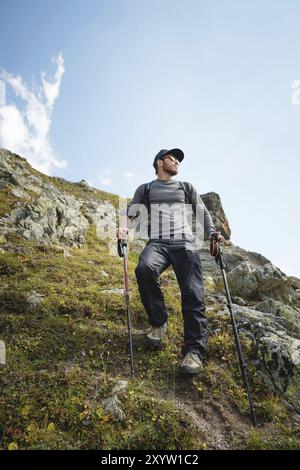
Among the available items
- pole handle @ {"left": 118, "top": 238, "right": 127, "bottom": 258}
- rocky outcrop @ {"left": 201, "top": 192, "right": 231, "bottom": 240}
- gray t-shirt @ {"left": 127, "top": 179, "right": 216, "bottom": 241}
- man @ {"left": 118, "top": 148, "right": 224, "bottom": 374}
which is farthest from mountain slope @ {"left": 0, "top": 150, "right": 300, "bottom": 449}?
rocky outcrop @ {"left": 201, "top": 192, "right": 231, "bottom": 240}

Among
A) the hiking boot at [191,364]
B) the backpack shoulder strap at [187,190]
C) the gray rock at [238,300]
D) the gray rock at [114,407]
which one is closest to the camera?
the gray rock at [114,407]

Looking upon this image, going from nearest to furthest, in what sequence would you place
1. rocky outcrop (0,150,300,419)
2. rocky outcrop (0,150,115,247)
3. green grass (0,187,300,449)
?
green grass (0,187,300,449), rocky outcrop (0,150,300,419), rocky outcrop (0,150,115,247)

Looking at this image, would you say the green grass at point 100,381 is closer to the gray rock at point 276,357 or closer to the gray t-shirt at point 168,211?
the gray rock at point 276,357

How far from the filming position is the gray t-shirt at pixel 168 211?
288 inches

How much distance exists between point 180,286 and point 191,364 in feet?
5.18

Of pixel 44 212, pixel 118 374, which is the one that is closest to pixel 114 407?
pixel 118 374

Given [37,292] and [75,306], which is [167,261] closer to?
[75,306]

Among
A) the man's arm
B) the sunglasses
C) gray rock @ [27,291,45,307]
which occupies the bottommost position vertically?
gray rock @ [27,291,45,307]

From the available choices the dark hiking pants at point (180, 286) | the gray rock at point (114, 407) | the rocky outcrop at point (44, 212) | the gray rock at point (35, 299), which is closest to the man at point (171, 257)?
the dark hiking pants at point (180, 286)

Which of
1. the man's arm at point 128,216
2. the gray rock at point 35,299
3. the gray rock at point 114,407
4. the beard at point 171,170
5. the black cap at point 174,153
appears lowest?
the gray rock at point 114,407

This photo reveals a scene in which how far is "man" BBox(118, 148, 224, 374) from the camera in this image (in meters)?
6.11

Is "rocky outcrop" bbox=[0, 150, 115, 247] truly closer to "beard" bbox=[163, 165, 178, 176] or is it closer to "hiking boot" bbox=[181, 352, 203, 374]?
"beard" bbox=[163, 165, 178, 176]

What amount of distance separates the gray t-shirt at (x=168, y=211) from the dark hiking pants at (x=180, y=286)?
0.30m

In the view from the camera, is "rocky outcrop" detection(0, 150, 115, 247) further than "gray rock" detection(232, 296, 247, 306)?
Yes
